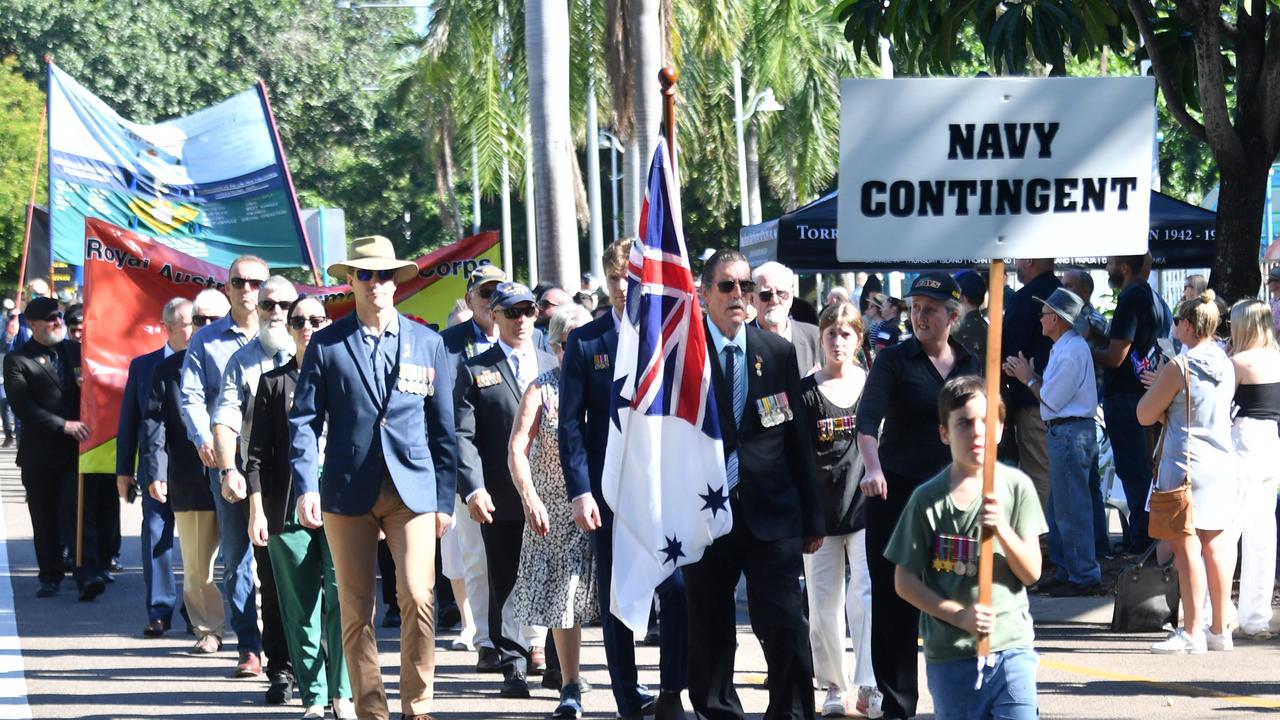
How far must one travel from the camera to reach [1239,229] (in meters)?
11.8

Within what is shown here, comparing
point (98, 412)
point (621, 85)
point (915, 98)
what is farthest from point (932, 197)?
point (621, 85)

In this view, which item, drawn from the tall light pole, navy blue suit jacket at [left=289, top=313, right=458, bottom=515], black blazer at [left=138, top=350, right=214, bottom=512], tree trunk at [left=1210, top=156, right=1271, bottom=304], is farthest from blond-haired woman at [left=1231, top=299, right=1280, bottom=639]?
the tall light pole

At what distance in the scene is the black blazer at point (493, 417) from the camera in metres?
9.19

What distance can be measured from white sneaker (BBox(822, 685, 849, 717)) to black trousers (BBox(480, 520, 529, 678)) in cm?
175

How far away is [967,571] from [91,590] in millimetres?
8957

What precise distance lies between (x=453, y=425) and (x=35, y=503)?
→ 6760 millimetres

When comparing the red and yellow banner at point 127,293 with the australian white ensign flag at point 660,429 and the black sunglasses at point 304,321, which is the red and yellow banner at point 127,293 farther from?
the australian white ensign flag at point 660,429

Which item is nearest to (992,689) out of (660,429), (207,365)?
(660,429)

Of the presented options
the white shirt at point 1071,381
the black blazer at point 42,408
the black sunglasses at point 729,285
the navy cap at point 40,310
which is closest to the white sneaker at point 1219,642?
the white shirt at point 1071,381

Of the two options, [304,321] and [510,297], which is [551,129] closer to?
[510,297]

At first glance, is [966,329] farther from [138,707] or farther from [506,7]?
[506,7]

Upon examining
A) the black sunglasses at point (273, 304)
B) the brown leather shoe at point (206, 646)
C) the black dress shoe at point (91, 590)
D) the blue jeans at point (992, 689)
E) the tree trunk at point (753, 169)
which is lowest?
the brown leather shoe at point (206, 646)

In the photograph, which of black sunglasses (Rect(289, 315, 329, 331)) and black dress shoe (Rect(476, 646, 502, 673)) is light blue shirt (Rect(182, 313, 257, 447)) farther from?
black dress shoe (Rect(476, 646, 502, 673))

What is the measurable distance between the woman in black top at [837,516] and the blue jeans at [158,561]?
15.7ft
